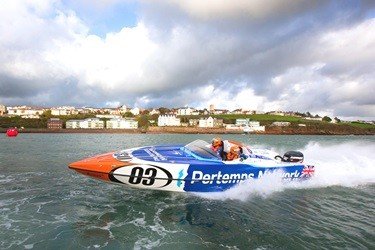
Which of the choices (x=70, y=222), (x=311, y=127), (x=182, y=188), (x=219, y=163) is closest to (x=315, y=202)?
(x=219, y=163)

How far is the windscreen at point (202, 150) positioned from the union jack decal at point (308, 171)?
15.9 ft

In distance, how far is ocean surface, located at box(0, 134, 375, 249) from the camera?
887 centimetres

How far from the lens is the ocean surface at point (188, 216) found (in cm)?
887

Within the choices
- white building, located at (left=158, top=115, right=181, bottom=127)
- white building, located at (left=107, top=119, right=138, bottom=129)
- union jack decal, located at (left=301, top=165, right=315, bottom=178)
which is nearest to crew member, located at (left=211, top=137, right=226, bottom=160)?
union jack decal, located at (left=301, top=165, right=315, bottom=178)

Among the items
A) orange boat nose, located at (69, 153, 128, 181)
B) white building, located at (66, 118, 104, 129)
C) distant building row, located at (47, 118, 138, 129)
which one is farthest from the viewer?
white building, located at (66, 118, 104, 129)

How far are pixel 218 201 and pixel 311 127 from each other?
511 feet

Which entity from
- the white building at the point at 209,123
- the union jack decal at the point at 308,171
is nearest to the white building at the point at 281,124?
the white building at the point at 209,123

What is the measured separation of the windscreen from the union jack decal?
4.86 m

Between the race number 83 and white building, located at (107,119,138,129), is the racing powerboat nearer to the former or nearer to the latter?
the race number 83

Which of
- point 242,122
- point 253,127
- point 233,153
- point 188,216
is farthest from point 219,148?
point 242,122

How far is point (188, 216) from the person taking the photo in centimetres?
1096

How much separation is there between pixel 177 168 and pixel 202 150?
69.8 inches

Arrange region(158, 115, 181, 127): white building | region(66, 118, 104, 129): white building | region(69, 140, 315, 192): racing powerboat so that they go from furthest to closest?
region(158, 115, 181, 127): white building < region(66, 118, 104, 129): white building < region(69, 140, 315, 192): racing powerboat

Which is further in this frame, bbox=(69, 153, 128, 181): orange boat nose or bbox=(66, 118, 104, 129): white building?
bbox=(66, 118, 104, 129): white building
